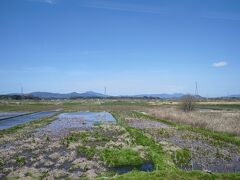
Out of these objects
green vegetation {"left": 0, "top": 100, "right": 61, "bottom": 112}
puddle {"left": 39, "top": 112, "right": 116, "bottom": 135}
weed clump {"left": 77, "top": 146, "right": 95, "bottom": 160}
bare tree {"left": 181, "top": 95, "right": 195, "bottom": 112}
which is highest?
bare tree {"left": 181, "top": 95, "right": 195, "bottom": 112}

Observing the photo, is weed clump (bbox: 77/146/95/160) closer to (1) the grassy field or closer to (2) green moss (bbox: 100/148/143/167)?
(1) the grassy field

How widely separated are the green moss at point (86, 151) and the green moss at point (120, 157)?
611mm

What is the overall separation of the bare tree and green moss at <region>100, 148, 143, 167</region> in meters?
42.5

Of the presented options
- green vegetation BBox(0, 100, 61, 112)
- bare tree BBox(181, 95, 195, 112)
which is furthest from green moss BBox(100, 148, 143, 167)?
green vegetation BBox(0, 100, 61, 112)

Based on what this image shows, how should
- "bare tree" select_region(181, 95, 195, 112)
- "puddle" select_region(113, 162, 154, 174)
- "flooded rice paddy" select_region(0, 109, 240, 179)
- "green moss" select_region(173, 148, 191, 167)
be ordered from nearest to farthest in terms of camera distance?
1. "flooded rice paddy" select_region(0, 109, 240, 179)
2. "puddle" select_region(113, 162, 154, 174)
3. "green moss" select_region(173, 148, 191, 167)
4. "bare tree" select_region(181, 95, 195, 112)

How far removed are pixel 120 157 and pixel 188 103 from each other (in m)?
44.7

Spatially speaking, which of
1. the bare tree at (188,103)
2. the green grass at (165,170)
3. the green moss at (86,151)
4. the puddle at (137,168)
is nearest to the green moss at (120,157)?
the puddle at (137,168)

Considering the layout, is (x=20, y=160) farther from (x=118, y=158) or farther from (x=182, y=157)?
(x=182, y=157)

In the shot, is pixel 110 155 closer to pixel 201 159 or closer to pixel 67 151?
pixel 67 151

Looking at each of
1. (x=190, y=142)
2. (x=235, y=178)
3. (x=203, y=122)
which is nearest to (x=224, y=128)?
(x=203, y=122)

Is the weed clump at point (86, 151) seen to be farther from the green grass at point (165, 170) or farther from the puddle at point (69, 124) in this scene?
the puddle at point (69, 124)

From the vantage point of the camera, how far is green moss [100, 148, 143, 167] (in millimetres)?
15293

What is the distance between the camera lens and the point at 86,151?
60.4ft

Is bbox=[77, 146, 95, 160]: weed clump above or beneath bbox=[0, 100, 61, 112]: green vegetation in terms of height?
beneath
